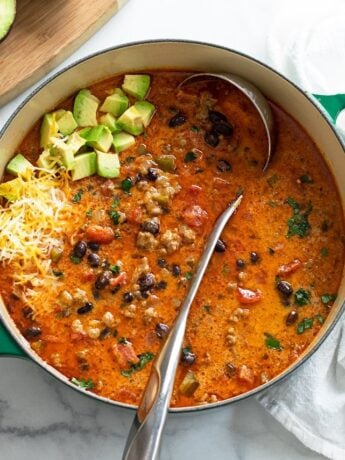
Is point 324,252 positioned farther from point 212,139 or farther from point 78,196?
point 78,196

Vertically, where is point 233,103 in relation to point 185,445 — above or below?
above

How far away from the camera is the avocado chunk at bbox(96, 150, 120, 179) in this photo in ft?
13.2

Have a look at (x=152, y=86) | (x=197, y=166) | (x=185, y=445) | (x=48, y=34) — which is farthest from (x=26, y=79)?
(x=185, y=445)

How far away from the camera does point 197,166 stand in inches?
161

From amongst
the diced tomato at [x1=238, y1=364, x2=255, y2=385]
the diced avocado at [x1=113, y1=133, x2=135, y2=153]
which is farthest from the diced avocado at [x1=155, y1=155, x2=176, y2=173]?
the diced tomato at [x1=238, y1=364, x2=255, y2=385]

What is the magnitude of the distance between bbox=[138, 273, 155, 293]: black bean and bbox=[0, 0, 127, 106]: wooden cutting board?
1.18 metres

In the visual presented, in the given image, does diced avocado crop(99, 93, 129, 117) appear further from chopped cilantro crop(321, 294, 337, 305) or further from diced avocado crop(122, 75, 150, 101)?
chopped cilantro crop(321, 294, 337, 305)

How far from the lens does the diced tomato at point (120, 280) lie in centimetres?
388

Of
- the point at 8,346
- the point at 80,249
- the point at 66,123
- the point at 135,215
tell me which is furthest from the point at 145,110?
the point at 8,346

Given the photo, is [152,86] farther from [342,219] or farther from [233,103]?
[342,219]

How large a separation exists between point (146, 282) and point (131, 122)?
2.59 feet

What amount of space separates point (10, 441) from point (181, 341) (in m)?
0.98

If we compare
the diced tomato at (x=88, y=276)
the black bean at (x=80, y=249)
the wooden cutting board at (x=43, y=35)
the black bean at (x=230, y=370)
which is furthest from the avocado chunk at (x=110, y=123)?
the black bean at (x=230, y=370)

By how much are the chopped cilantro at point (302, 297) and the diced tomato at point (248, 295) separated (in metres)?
0.17
